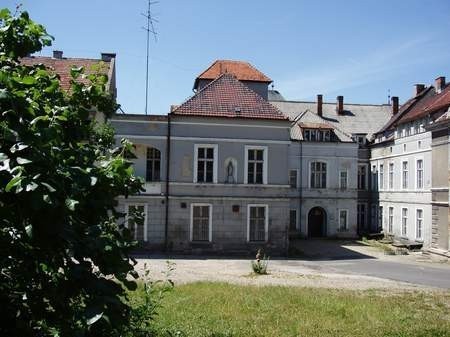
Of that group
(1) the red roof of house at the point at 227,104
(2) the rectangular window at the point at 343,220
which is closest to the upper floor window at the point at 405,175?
(2) the rectangular window at the point at 343,220

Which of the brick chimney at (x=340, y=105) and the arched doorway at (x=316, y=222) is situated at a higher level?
the brick chimney at (x=340, y=105)

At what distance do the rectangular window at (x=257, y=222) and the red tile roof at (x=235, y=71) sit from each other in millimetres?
14187

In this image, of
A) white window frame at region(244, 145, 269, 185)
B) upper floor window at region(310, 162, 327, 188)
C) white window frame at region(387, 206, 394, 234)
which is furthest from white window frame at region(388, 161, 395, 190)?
white window frame at region(244, 145, 269, 185)

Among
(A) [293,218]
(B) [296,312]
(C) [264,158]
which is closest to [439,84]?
(A) [293,218]

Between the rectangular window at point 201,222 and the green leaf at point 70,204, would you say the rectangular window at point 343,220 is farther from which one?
the green leaf at point 70,204

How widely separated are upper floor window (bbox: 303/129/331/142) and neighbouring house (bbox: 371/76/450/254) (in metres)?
4.85

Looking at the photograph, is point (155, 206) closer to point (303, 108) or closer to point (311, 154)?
point (311, 154)

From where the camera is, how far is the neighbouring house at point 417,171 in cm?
2638

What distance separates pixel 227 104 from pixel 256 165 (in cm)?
355

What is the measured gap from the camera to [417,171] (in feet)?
101

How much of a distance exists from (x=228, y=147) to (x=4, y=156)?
21394 millimetres

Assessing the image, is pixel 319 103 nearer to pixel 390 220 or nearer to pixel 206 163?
pixel 390 220

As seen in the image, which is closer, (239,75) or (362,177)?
(239,75)

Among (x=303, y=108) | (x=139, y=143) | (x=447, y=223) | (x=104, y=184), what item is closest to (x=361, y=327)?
(x=104, y=184)
